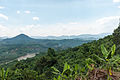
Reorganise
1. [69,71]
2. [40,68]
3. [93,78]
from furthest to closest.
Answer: [40,68] → [69,71] → [93,78]

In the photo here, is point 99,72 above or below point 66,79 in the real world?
above

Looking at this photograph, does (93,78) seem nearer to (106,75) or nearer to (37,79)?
(106,75)

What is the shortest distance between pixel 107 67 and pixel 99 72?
0.71ft

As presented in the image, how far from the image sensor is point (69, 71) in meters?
2.43

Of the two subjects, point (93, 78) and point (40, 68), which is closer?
point (93, 78)

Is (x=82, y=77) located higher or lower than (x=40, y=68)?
higher

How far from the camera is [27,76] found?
9531 mm

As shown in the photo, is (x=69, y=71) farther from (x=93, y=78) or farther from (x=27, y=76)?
(x=27, y=76)

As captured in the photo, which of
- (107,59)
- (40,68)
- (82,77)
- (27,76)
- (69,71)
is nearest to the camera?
(107,59)

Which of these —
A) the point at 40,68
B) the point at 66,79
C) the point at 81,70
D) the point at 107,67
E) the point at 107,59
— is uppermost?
the point at 107,59

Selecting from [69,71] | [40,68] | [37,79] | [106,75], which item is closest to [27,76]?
[37,79]

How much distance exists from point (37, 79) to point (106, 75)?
28.7 feet

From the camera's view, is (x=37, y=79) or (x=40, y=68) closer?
(x=37, y=79)

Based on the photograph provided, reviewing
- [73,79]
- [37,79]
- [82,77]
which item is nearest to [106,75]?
[82,77]
